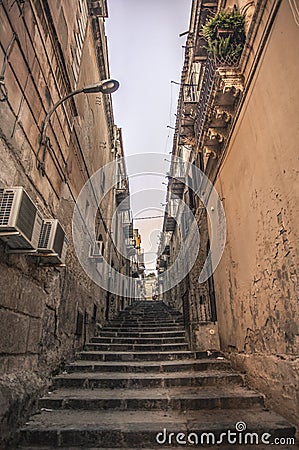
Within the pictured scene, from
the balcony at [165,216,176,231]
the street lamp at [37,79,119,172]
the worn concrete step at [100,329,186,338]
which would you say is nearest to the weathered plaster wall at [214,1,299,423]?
the street lamp at [37,79,119,172]

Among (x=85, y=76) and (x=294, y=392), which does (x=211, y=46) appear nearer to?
(x=85, y=76)

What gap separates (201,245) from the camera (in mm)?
8898

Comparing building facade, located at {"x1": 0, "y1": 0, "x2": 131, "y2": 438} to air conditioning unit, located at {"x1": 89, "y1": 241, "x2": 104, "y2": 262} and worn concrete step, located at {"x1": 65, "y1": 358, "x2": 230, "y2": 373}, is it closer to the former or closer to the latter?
worn concrete step, located at {"x1": 65, "y1": 358, "x2": 230, "y2": 373}

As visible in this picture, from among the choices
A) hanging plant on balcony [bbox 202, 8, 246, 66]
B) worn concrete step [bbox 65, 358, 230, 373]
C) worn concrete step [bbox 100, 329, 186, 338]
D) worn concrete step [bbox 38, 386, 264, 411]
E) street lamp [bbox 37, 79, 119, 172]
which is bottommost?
worn concrete step [bbox 38, 386, 264, 411]

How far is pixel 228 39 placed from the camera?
4680mm

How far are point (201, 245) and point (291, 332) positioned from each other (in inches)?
232

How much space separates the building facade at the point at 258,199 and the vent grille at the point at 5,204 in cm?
290

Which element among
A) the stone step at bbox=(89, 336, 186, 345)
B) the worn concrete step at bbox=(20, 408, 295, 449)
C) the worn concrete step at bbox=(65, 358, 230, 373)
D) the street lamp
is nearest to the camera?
the worn concrete step at bbox=(20, 408, 295, 449)

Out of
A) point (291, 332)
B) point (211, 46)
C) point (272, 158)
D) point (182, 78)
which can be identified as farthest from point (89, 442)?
point (182, 78)

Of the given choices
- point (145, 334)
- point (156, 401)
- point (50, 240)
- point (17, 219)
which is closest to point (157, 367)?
point (156, 401)

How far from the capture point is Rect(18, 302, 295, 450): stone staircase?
116 inches

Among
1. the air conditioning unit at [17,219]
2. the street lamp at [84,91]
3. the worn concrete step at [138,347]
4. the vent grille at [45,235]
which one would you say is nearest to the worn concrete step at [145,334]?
the worn concrete step at [138,347]

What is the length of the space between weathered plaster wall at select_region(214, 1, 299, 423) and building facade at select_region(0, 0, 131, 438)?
2.79 m

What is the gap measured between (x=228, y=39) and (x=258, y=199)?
9.53ft
